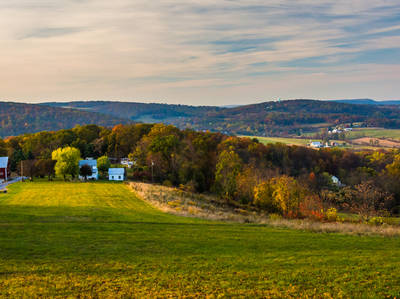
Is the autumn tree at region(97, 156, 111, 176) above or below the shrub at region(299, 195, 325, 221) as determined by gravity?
above

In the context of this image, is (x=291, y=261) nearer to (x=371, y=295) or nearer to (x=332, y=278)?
(x=332, y=278)

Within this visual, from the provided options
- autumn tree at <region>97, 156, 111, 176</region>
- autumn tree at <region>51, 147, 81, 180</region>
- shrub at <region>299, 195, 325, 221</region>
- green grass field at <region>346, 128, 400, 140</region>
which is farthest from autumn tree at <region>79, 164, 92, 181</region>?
green grass field at <region>346, 128, 400, 140</region>

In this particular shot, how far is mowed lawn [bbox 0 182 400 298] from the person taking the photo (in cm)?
1040

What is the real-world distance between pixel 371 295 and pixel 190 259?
6.40m

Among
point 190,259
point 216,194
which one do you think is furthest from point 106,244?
point 216,194

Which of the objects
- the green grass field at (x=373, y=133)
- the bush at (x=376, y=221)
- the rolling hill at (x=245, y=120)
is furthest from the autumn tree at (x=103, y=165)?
the green grass field at (x=373, y=133)

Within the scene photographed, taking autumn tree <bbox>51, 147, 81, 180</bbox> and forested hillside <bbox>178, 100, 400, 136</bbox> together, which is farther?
forested hillside <bbox>178, 100, 400, 136</bbox>

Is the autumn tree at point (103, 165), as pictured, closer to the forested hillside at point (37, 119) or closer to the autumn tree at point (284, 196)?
the autumn tree at point (284, 196)

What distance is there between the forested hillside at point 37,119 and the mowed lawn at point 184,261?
468 feet

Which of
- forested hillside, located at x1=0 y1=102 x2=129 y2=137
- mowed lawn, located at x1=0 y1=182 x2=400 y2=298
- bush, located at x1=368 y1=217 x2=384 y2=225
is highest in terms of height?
forested hillside, located at x1=0 y1=102 x2=129 y2=137

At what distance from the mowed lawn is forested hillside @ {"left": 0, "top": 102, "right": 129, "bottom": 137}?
143 meters

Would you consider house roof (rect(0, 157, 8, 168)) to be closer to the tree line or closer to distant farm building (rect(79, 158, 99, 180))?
the tree line

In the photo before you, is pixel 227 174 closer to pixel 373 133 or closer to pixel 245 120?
pixel 373 133

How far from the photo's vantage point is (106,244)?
15.1m
